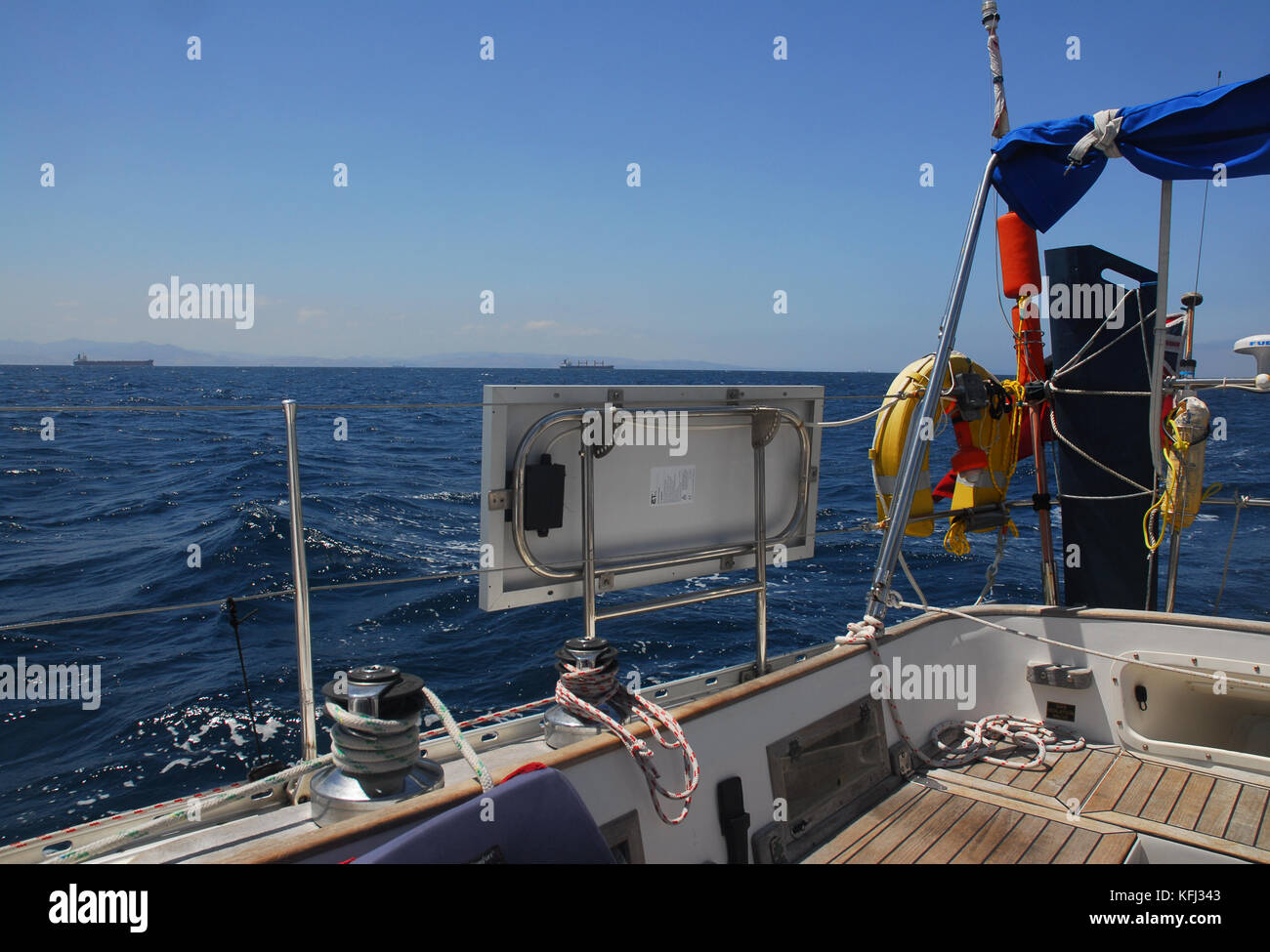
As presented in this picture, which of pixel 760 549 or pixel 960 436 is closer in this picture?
pixel 760 549

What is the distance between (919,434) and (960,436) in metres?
0.90

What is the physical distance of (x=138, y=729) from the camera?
5340mm

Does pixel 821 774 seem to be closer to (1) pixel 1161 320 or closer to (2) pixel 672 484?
(2) pixel 672 484

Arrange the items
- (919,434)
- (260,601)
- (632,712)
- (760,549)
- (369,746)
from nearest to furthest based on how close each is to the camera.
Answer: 1. (369,746)
2. (632,712)
3. (760,549)
4. (919,434)
5. (260,601)

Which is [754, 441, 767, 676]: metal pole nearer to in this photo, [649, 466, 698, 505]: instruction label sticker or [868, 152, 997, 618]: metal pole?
[649, 466, 698, 505]: instruction label sticker

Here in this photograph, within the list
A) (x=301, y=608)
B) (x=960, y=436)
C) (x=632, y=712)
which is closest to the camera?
(x=301, y=608)

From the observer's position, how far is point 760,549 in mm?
3215

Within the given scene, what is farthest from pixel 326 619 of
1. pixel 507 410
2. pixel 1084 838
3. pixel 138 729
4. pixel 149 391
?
pixel 149 391

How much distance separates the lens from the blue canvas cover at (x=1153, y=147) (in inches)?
118

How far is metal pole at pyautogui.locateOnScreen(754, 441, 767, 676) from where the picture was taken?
3123 millimetres

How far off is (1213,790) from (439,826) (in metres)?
3.09

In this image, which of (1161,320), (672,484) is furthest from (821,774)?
(1161,320)

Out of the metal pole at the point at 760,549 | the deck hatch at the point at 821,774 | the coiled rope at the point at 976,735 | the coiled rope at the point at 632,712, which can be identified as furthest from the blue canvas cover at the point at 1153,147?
the coiled rope at the point at 632,712
